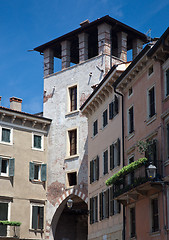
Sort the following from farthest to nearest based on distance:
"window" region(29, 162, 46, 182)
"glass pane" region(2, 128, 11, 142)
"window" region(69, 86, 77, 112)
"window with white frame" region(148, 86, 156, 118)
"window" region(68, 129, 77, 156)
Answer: "window" region(69, 86, 77, 112), "window" region(68, 129, 77, 156), "window" region(29, 162, 46, 182), "glass pane" region(2, 128, 11, 142), "window with white frame" region(148, 86, 156, 118)

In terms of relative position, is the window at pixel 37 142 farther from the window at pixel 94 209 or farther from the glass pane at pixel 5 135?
the window at pixel 94 209

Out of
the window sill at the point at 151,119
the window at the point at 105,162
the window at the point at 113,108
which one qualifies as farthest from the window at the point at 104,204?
the window sill at the point at 151,119

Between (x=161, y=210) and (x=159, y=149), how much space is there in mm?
2566

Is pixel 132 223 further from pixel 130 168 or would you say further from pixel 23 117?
pixel 23 117

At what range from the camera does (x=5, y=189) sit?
127 feet

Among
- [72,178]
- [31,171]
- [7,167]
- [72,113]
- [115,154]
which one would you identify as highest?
[72,113]

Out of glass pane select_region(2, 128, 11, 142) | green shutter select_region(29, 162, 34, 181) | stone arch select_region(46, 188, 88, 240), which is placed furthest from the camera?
green shutter select_region(29, 162, 34, 181)

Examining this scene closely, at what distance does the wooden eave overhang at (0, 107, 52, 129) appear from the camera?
39344mm

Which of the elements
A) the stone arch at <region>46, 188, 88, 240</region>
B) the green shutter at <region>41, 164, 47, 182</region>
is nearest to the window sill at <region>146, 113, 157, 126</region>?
the stone arch at <region>46, 188, 88, 240</region>

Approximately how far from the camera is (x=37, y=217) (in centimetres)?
4028

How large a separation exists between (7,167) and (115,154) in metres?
13.7

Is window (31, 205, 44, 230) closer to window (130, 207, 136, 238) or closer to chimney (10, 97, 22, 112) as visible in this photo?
chimney (10, 97, 22, 112)

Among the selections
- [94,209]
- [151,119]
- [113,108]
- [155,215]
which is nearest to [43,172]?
[94,209]

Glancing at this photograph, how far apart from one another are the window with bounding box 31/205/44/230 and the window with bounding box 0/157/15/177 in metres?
3.53
